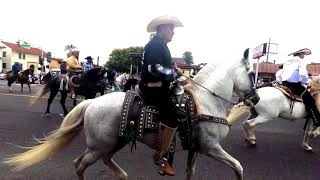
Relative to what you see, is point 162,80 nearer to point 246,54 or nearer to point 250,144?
point 246,54

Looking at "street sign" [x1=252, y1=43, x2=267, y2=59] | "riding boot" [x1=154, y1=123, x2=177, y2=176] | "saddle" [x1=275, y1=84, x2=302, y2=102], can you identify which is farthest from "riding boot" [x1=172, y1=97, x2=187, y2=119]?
"street sign" [x1=252, y1=43, x2=267, y2=59]

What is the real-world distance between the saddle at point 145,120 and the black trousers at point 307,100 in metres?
4.85

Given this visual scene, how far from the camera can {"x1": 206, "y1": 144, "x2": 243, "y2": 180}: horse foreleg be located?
16.0 feet

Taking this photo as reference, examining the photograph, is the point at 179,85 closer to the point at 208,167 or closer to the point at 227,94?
the point at 227,94

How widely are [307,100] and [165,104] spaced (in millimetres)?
5294

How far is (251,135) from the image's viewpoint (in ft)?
29.6

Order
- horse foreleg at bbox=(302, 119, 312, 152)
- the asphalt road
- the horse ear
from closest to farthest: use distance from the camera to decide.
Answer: the horse ear < the asphalt road < horse foreleg at bbox=(302, 119, 312, 152)

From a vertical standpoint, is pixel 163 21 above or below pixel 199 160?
above

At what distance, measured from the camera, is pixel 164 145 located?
496 centimetres

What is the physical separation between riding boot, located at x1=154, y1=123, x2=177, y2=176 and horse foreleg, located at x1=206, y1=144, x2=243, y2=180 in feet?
1.72

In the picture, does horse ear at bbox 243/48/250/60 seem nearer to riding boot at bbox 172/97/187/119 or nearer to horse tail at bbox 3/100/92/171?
riding boot at bbox 172/97/187/119

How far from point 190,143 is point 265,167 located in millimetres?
2649

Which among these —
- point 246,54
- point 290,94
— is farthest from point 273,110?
point 246,54

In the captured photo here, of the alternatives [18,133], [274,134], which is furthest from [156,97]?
[274,134]
